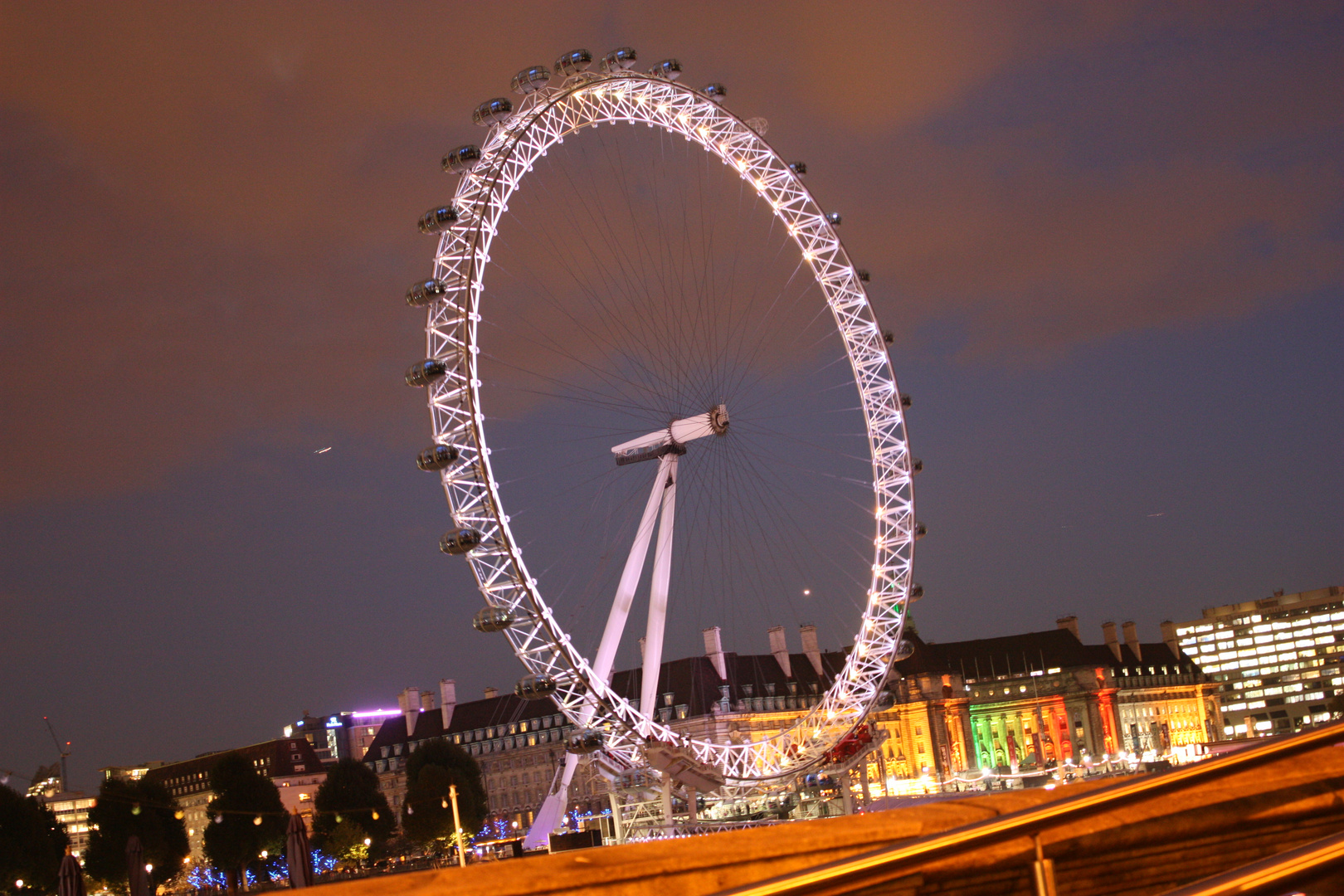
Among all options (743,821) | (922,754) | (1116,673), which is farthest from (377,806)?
(1116,673)

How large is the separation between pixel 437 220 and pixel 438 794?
173ft

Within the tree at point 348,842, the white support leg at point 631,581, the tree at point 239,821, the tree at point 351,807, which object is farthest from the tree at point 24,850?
the white support leg at point 631,581

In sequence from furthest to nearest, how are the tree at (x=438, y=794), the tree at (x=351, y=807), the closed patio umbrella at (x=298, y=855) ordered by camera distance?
the tree at (x=351, y=807), the tree at (x=438, y=794), the closed patio umbrella at (x=298, y=855)

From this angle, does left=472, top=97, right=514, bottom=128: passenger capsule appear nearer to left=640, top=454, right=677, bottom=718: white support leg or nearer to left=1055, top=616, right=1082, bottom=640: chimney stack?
left=640, top=454, right=677, bottom=718: white support leg

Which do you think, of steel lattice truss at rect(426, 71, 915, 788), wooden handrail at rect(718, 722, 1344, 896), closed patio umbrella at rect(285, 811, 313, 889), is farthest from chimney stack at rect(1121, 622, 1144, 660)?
wooden handrail at rect(718, 722, 1344, 896)

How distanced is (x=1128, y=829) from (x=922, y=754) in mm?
124229

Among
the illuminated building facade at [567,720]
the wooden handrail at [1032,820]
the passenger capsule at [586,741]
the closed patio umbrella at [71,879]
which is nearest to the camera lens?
the wooden handrail at [1032,820]

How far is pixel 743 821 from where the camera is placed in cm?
5316

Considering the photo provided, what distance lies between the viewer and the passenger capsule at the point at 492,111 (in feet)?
123

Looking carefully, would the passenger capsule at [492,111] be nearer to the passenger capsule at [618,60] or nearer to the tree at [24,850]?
the passenger capsule at [618,60]

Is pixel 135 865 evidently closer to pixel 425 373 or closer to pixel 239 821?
pixel 425 373

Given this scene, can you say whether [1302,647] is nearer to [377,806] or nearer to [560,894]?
[377,806]

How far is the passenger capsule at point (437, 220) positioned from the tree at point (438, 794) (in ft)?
149

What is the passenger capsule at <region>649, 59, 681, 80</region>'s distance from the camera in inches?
1652
